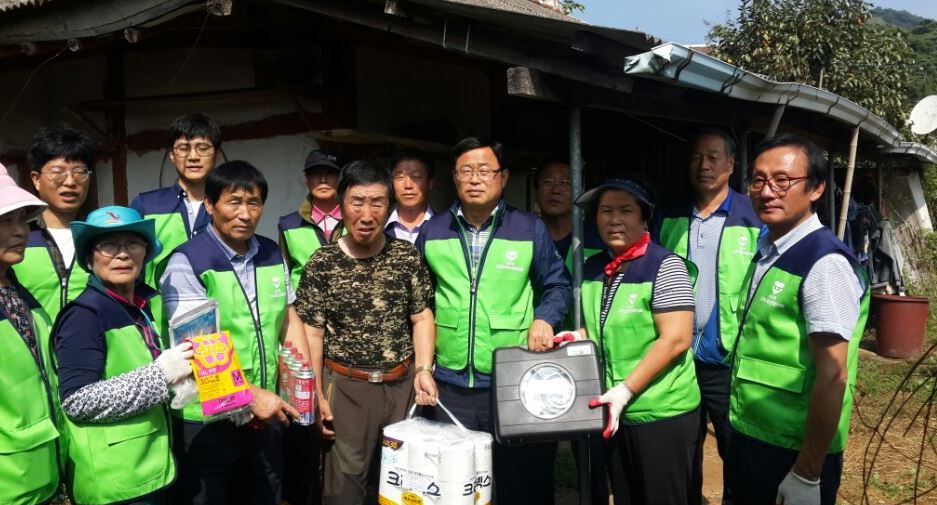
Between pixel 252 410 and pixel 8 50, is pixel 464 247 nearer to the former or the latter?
pixel 252 410

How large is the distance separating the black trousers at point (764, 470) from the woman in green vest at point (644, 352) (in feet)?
0.85

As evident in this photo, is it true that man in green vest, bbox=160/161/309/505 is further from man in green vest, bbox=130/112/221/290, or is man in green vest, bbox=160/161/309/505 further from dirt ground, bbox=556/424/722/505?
dirt ground, bbox=556/424/722/505

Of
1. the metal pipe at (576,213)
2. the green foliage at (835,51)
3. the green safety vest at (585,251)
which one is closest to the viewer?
the metal pipe at (576,213)

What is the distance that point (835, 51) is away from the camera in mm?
11875

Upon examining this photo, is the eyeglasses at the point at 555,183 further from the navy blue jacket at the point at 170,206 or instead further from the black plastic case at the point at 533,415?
the navy blue jacket at the point at 170,206

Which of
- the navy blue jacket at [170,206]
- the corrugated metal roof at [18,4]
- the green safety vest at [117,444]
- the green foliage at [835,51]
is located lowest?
the green safety vest at [117,444]

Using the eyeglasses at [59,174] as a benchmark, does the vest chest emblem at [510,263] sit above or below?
below

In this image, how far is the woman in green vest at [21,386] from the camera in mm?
2113

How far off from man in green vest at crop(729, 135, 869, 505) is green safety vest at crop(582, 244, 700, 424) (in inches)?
10.0

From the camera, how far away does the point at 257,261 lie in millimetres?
2988

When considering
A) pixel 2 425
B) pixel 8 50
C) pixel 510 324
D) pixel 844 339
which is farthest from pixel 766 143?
pixel 8 50

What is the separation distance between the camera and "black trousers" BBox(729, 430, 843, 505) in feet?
7.90

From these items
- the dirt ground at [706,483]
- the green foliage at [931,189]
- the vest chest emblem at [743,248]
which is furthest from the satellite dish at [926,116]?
the vest chest emblem at [743,248]

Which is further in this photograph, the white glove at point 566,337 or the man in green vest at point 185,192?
→ the man in green vest at point 185,192
